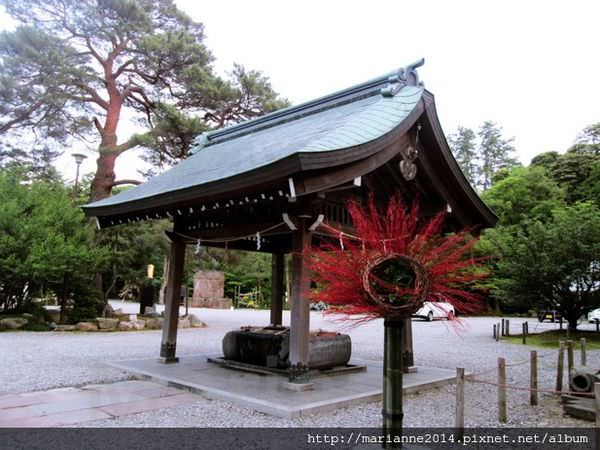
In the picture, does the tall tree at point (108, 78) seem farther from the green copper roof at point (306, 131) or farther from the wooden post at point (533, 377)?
the wooden post at point (533, 377)

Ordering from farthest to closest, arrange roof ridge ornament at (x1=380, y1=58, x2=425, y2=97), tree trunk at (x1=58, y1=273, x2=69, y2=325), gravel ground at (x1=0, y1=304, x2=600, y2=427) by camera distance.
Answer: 1. tree trunk at (x1=58, y1=273, x2=69, y2=325)
2. roof ridge ornament at (x1=380, y1=58, x2=425, y2=97)
3. gravel ground at (x1=0, y1=304, x2=600, y2=427)

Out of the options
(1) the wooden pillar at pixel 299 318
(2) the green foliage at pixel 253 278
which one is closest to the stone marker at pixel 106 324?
(1) the wooden pillar at pixel 299 318

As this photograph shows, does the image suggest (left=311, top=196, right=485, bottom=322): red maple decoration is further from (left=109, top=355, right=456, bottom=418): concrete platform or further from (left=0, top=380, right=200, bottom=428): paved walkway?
(left=0, top=380, right=200, bottom=428): paved walkway

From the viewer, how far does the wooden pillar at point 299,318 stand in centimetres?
587

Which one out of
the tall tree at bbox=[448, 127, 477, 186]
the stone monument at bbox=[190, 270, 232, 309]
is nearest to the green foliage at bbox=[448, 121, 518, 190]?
the tall tree at bbox=[448, 127, 477, 186]

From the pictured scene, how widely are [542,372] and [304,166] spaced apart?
7128mm

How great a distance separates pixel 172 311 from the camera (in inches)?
317

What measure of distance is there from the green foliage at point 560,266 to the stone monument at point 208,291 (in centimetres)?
2018

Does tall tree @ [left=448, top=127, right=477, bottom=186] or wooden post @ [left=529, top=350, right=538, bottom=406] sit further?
tall tree @ [left=448, top=127, right=477, bottom=186]

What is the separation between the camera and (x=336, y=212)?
270 inches

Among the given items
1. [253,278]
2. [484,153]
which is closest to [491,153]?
[484,153]

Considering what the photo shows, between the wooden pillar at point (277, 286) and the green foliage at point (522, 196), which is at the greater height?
the green foliage at point (522, 196)

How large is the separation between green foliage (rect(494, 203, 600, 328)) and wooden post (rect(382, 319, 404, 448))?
12.5 meters

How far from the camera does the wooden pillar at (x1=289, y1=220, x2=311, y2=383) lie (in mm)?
5867
